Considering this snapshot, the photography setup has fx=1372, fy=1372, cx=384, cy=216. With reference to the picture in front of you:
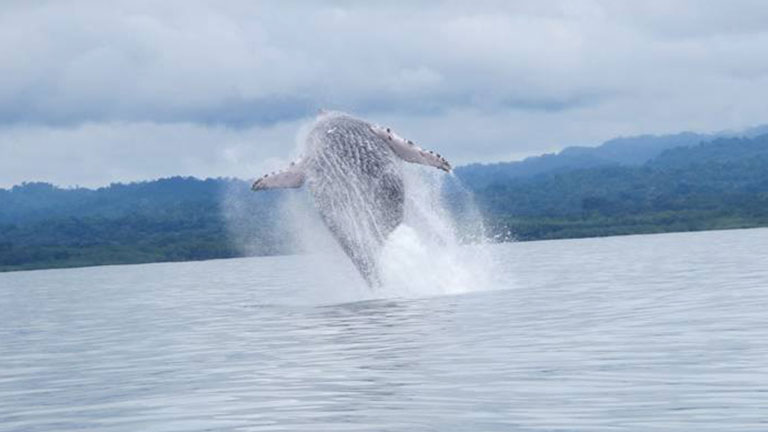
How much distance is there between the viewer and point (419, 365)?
2064 cm

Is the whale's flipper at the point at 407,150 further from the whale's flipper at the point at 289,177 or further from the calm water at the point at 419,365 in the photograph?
the calm water at the point at 419,365

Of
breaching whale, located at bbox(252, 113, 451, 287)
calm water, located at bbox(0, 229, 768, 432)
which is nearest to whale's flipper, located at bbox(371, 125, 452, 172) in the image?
breaching whale, located at bbox(252, 113, 451, 287)

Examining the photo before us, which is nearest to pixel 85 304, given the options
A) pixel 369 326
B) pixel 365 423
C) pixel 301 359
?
pixel 369 326

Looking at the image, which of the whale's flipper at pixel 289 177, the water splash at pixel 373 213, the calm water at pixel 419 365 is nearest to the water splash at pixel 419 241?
the water splash at pixel 373 213

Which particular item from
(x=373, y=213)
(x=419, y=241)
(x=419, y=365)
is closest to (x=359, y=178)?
(x=373, y=213)

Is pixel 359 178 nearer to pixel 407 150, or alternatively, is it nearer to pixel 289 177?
pixel 407 150

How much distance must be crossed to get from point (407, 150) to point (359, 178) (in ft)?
5.88

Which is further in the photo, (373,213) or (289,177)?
(289,177)

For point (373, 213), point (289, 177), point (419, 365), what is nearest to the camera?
point (419, 365)

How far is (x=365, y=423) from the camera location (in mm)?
15375

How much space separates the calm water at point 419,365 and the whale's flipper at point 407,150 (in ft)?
11.6

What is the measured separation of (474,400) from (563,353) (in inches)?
195

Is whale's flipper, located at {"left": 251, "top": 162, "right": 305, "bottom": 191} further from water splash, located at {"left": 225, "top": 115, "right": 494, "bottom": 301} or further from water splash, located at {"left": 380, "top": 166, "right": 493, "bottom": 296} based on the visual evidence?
water splash, located at {"left": 380, "top": 166, "right": 493, "bottom": 296}

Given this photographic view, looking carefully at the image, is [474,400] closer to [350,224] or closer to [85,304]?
[350,224]
